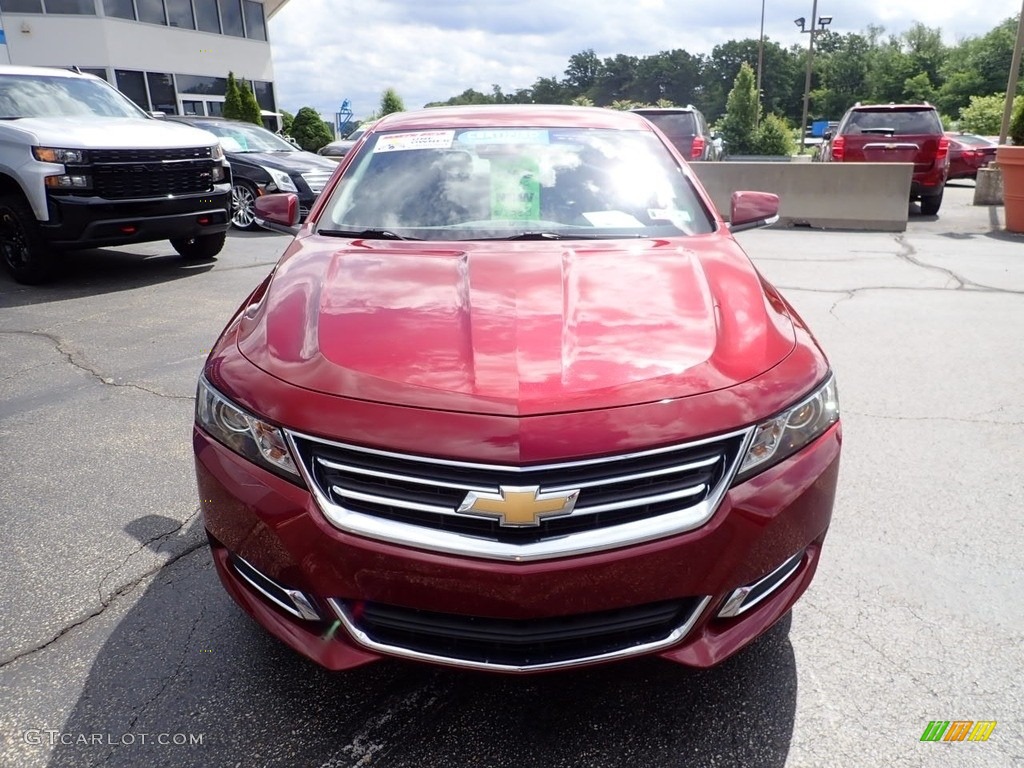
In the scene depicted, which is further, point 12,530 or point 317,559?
A: point 12,530

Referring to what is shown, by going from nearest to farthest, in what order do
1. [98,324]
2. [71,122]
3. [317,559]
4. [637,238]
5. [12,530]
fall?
[317,559] → [637,238] → [12,530] → [98,324] → [71,122]

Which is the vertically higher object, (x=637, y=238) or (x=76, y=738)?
(x=637, y=238)

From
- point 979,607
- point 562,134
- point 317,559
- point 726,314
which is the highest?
point 562,134

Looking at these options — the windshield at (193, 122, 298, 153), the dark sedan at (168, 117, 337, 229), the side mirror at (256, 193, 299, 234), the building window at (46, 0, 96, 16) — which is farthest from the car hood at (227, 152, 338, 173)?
the building window at (46, 0, 96, 16)

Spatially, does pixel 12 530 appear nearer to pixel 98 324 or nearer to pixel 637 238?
pixel 637 238

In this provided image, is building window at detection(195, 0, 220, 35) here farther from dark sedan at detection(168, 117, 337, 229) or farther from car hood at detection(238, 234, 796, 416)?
car hood at detection(238, 234, 796, 416)

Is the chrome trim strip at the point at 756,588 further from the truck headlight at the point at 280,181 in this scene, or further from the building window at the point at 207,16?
the building window at the point at 207,16

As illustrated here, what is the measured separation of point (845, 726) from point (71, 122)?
820cm

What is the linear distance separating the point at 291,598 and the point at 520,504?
0.66 m

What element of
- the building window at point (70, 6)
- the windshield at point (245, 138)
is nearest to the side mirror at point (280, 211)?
Result: the windshield at point (245, 138)

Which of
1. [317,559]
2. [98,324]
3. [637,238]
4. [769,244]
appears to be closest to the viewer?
[317,559]

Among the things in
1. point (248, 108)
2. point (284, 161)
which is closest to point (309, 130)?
point (248, 108)

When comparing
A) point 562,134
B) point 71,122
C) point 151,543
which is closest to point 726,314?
point 562,134

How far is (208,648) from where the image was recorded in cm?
243
